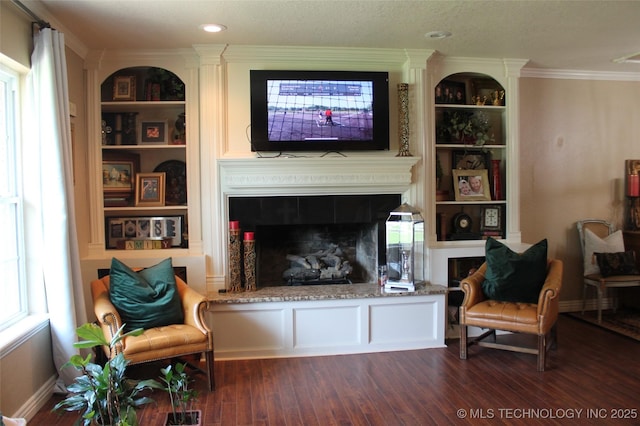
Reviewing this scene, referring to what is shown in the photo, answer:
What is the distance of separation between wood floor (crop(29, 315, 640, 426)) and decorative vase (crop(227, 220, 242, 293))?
25.3 inches

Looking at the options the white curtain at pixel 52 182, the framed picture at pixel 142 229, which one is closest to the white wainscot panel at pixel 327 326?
the framed picture at pixel 142 229

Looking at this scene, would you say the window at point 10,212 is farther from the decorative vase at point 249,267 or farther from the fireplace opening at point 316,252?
the fireplace opening at point 316,252

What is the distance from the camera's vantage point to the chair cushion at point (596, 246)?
196 inches

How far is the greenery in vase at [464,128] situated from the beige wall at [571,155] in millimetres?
646

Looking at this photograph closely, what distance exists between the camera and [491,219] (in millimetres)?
4785

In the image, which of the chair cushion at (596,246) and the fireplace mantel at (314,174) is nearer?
the fireplace mantel at (314,174)

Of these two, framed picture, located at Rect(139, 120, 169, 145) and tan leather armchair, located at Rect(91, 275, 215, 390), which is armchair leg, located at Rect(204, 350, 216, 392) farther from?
framed picture, located at Rect(139, 120, 169, 145)

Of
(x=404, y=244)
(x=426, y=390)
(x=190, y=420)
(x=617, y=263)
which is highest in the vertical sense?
(x=404, y=244)

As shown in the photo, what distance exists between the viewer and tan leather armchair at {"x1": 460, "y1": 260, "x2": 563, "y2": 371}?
3670 millimetres

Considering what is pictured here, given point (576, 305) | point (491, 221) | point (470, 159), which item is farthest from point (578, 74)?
point (576, 305)

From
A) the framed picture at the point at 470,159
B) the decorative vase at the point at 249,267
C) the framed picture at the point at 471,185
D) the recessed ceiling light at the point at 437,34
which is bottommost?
the decorative vase at the point at 249,267

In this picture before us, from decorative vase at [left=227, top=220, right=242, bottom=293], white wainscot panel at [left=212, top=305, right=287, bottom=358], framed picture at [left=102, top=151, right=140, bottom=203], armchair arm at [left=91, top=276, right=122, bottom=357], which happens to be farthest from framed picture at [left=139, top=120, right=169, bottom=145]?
white wainscot panel at [left=212, top=305, right=287, bottom=358]

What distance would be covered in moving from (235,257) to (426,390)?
73.0 inches

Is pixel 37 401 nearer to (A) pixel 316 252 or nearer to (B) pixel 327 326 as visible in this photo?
(B) pixel 327 326
